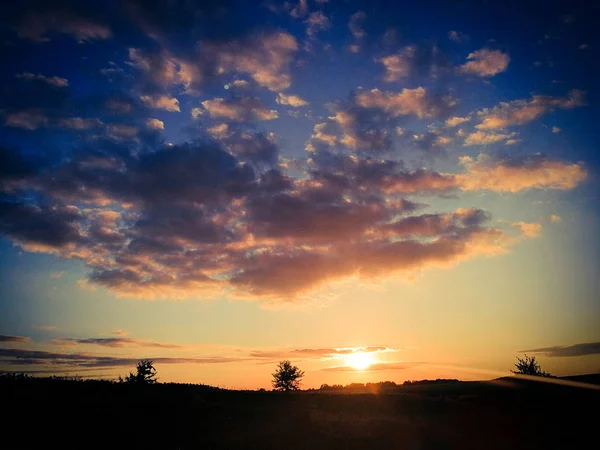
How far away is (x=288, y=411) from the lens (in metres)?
33.6

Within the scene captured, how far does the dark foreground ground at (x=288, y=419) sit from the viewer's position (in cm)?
2462

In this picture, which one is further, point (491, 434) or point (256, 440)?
point (491, 434)

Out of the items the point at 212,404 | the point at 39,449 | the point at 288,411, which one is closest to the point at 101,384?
the point at 212,404

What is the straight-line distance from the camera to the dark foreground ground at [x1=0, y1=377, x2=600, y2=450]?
24.6 metres

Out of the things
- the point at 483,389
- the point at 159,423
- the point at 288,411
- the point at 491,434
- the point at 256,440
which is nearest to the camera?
the point at 256,440

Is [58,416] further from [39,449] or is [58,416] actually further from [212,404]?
[212,404]

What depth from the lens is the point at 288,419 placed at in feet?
99.7

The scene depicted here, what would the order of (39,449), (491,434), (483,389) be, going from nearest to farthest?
(39,449), (491,434), (483,389)

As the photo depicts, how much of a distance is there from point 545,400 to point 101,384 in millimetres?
43259

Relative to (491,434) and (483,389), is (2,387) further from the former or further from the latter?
(483,389)

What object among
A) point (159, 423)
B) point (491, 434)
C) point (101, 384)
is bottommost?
point (491, 434)

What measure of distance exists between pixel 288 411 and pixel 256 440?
8.88 metres

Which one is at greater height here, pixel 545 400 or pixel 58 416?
pixel 58 416

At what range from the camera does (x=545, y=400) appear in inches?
1364
